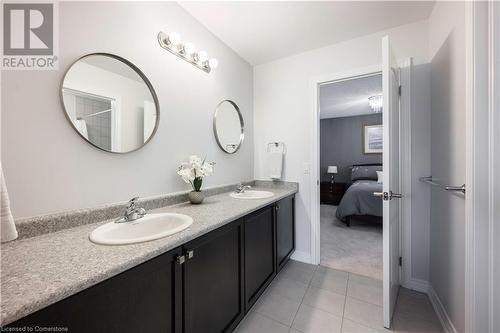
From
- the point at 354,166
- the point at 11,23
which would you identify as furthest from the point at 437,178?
the point at 354,166

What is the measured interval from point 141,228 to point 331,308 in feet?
5.04

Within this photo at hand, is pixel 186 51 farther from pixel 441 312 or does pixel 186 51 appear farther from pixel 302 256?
pixel 441 312

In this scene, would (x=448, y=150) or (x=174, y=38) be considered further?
(x=174, y=38)

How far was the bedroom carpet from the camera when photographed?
2107 millimetres

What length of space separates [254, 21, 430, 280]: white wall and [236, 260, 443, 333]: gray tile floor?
14.4 inches

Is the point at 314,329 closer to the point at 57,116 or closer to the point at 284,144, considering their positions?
the point at 284,144

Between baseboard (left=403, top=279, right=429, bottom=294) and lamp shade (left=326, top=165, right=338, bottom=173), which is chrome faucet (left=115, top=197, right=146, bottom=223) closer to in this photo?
baseboard (left=403, top=279, right=429, bottom=294)

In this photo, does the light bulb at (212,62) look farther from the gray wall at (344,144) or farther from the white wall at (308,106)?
the gray wall at (344,144)

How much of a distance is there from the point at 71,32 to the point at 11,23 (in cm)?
21

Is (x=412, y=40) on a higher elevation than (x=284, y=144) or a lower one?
higher

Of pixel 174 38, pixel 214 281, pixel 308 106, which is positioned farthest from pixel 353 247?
pixel 174 38

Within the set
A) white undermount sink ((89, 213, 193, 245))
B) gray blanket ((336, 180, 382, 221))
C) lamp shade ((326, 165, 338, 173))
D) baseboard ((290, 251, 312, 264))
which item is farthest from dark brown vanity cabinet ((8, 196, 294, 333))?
lamp shade ((326, 165, 338, 173))

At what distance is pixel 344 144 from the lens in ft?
17.5

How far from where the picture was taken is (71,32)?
1.00 meters
